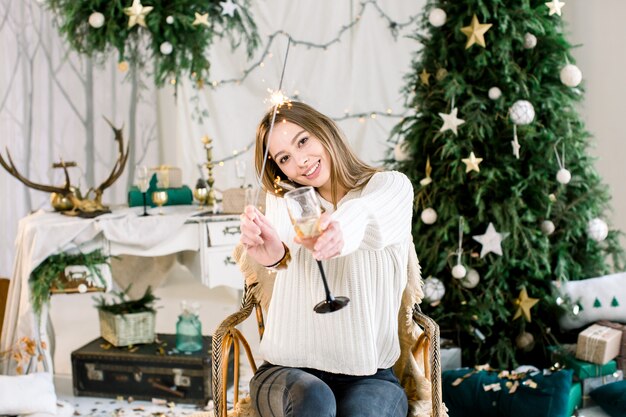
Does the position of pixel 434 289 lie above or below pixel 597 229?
below

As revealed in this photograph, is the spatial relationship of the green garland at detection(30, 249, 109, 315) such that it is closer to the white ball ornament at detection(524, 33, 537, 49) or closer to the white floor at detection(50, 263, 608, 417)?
the white floor at detection(50, 263, 608, 417)

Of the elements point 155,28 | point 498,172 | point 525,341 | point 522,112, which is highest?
point 155,28

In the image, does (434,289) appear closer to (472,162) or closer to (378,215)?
(472,162)

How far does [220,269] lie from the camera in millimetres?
3250

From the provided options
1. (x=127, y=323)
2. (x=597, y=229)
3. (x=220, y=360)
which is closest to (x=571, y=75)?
(x=597, y=229)

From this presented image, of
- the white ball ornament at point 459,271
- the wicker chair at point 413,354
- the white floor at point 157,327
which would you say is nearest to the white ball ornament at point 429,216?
the white ball ornament at point 459,271

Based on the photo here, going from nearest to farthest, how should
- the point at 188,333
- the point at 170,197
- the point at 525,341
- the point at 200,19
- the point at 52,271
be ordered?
the point at 52,271 → the point at 525,341 → the point at 188,333 → the point at 200,19 → the point at 170,197

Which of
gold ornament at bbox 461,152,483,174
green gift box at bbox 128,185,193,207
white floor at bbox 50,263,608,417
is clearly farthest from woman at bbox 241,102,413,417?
green gift box at bbox 128,185,193,207

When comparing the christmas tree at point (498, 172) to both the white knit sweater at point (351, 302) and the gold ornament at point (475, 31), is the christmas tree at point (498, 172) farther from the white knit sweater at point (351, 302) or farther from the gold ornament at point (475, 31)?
the white knit sweater at point (351, 302)

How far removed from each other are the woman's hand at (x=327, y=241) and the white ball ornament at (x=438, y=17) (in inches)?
67.4

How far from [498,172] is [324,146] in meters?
1.33

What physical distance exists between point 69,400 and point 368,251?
205 cm

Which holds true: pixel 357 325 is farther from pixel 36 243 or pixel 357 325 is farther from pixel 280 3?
pixel 280 3

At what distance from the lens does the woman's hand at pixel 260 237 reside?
1718 millimetres
